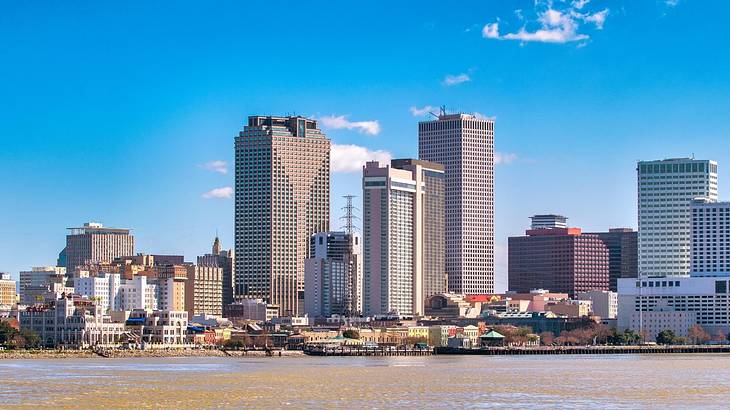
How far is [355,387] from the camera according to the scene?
142 metres

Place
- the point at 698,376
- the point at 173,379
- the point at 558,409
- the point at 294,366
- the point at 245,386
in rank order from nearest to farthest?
the point at 558,409 → the point at 245,386 → the point at 173,379 → the point at 698,376 → the point at 294,366

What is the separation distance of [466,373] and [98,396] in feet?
193

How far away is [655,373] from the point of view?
17912 centimetres

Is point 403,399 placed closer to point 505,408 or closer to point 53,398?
point 505,408

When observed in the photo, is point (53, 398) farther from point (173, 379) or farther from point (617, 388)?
point (617, 388)

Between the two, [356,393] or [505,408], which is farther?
[356,393]

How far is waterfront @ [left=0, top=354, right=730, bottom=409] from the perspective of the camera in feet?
396

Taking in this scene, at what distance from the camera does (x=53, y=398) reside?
409 ft

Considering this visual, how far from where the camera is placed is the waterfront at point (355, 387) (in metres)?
121

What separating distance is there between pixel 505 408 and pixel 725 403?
17.6 meters

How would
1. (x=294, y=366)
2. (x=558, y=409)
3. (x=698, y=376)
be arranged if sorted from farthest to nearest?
1. (x=294, y=366)
2. (x=698, y=376)
3. (x=558, y=409)

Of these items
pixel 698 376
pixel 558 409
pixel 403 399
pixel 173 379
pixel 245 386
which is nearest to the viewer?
pixel 558 409

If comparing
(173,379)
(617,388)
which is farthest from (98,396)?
(617,388)

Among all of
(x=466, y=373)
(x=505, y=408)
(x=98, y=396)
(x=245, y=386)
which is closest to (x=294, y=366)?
(x=466, y=373)
